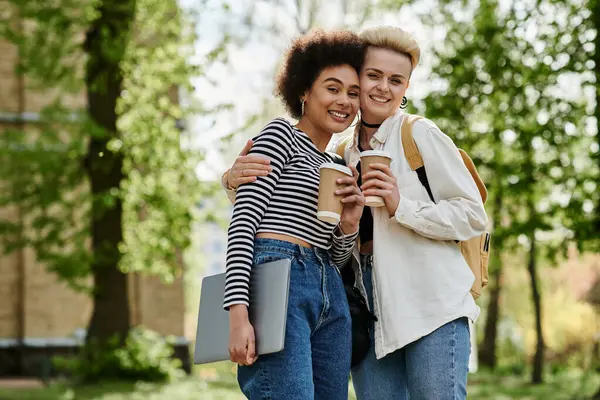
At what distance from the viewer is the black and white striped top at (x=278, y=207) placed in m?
3.54

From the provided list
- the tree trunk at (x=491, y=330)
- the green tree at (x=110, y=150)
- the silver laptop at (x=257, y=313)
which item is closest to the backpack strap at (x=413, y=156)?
the silver laptop at (x=257, y=313)

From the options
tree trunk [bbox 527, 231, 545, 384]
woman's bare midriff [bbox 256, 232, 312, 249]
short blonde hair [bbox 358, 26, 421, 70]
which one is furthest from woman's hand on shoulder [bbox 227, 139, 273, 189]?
tree trunk [bbox 527, 231, 545, 384]

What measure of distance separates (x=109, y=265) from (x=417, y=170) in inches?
496

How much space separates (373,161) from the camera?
376cm

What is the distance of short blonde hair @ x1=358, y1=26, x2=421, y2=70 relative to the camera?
402 cm

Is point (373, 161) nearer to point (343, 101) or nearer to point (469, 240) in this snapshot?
point (343, 101)

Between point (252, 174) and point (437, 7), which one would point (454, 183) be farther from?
point (437, 7)

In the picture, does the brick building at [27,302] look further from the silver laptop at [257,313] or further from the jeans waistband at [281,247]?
the jeans waistband at [281,247]

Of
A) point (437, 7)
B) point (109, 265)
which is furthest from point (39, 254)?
point (437, 7)

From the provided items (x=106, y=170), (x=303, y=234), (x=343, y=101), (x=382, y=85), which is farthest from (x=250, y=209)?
(x=106, y=170)

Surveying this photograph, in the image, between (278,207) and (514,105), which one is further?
(514,105)

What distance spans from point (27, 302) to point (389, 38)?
20274 millimetres

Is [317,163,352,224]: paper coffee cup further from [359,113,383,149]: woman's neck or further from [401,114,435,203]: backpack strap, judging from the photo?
[359,113,383,149]: woman's neck

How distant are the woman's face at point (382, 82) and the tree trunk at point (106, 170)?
31.9 feet
